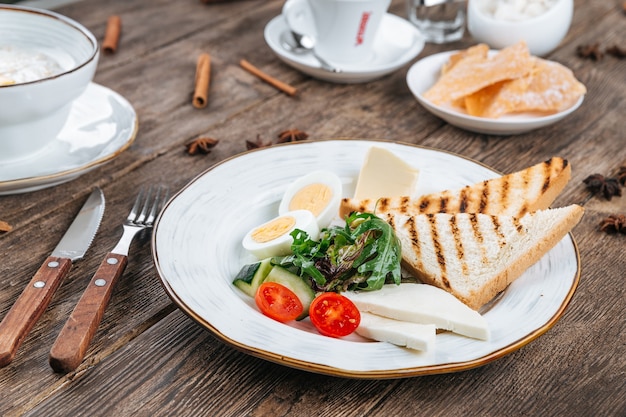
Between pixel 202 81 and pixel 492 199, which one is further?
pixel 202 81

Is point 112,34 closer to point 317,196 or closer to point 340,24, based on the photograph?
point 340,24

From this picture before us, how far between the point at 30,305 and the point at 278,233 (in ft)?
2.18

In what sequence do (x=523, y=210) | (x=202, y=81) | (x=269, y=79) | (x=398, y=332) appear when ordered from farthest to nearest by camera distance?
(x=269, y=79) < (x=202, y=81) < (x=523, y=210) < (x=398, y=332)

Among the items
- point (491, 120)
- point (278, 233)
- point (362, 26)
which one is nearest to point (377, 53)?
point (362, 26)

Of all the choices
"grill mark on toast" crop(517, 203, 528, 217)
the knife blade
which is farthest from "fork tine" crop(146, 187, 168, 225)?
"grill mark on toast" crop(517, 203, 528, 217)

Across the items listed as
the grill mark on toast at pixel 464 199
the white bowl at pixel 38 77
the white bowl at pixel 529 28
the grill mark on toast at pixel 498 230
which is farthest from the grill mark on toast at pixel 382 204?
the white bowl at pixel 529 28

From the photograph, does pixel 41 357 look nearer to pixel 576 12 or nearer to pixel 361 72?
pixel 361 72

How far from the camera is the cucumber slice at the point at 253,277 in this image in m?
1.79

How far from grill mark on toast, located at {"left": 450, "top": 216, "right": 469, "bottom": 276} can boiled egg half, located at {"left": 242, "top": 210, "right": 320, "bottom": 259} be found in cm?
38

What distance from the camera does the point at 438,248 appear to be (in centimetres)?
185

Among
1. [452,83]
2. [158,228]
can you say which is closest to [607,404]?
[158,228]

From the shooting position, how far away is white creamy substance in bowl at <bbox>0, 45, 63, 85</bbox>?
2143 mm

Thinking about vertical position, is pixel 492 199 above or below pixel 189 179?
above

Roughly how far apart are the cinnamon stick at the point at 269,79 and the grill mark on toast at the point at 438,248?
1.25m
